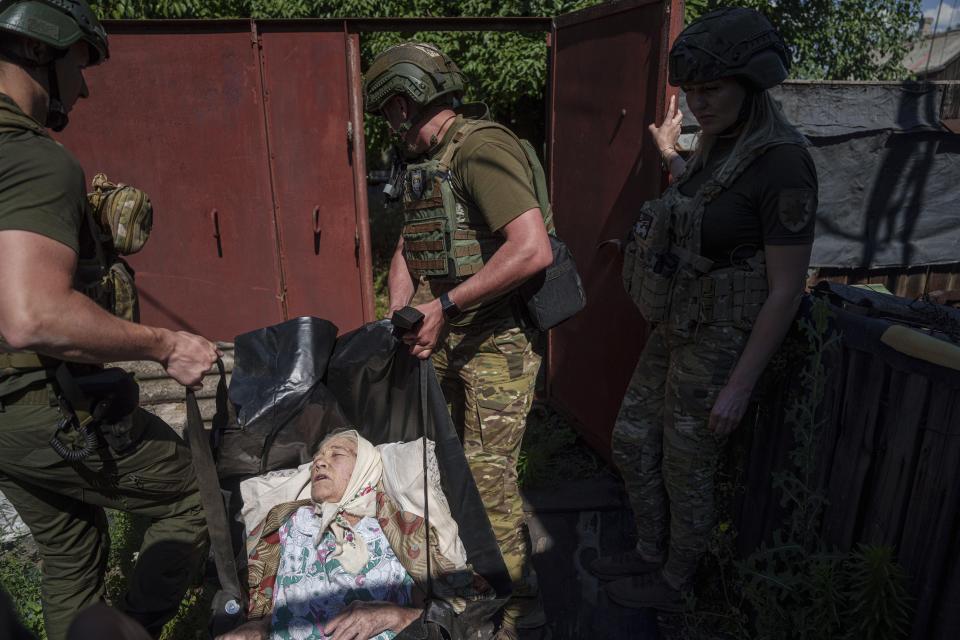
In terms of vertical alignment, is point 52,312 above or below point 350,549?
above

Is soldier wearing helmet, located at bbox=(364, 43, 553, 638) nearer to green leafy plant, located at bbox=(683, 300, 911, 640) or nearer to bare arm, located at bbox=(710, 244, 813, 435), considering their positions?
bare arm, located at bbox=(710, 244, 813, 435)

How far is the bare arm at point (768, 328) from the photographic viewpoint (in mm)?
2029

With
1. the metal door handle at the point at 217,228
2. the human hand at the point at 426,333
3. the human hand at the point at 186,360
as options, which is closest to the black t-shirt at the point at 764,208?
the human hand at the point at 426,333

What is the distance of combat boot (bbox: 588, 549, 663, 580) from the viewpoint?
9.27ft

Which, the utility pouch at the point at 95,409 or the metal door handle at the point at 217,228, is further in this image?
the metal door handle at the point at 217,228

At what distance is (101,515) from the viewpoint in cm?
236

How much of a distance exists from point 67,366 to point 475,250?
1327 mm

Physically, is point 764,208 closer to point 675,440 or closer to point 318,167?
point 675,440

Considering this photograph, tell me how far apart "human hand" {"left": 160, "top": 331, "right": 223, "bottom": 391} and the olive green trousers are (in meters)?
0.28

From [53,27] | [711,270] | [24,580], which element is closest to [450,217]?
[711,270]

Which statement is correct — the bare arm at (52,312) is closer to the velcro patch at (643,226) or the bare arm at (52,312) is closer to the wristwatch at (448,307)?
the wristwatch at (448,307)

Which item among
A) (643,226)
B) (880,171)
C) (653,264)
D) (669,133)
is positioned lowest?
(653,264)

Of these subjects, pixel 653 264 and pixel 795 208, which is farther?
pixel 653 264

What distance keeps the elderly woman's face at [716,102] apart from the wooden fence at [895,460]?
719 mm
